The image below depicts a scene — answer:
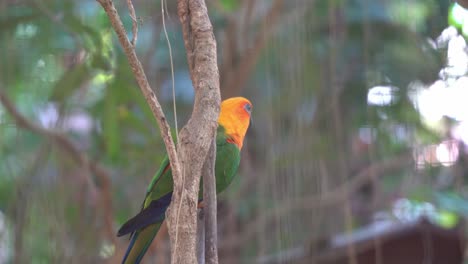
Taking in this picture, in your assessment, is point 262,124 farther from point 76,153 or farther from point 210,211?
point 210,211

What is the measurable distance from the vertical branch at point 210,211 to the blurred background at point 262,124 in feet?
5.09

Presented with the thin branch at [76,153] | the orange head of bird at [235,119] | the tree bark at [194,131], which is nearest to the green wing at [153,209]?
the orange head of bird at [235,119]

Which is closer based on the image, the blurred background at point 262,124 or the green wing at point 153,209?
the green wing at point 153,209

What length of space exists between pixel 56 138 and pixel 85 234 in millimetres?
706

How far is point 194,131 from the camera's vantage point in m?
1.30

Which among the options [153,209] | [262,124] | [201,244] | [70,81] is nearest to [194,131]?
[201,244]

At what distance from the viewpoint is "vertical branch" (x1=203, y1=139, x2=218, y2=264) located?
137cm

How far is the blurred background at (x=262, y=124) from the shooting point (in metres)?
3.23

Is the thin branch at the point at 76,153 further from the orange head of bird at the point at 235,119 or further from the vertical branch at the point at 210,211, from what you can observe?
the vertical branch at the point at 210,211

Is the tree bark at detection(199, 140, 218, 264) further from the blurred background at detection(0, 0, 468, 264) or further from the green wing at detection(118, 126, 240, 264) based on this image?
the blurred background at detection(0, 0, 468, 264)

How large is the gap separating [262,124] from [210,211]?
2989 mm

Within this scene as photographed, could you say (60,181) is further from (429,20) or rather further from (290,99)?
(429,20)

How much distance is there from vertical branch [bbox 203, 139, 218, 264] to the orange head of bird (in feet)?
2.19

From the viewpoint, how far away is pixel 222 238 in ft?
14.1
